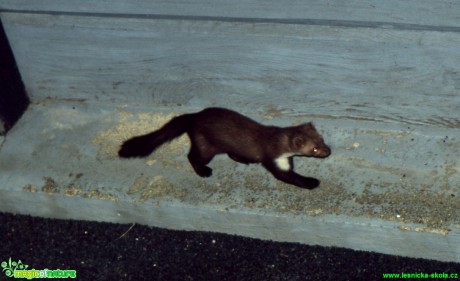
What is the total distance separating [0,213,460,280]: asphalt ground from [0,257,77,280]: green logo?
19 millimetres

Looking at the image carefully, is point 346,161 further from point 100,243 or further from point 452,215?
point 100,243

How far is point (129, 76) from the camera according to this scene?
4.26 metres

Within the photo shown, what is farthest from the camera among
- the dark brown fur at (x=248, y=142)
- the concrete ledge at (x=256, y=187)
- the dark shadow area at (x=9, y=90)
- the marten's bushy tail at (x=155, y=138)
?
the dark shadow area at (x=9, y=90)

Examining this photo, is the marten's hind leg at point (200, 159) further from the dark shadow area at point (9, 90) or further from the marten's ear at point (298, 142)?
the dark shadow area at point (9, 90)

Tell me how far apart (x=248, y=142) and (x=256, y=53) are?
0.55 m

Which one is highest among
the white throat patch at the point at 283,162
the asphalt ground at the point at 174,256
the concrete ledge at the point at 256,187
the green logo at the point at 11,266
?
the white throat patch at the point at 283,162

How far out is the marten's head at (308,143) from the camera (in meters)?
3.64

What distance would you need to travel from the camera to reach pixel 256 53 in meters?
3.90

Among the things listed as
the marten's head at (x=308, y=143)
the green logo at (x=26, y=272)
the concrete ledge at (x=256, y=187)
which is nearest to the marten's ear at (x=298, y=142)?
the marten's head at (x=308, y=143)

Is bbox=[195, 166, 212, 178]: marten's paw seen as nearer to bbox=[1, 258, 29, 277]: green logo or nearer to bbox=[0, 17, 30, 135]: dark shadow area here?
bbox=[1, 258, 29, 277]: green logo

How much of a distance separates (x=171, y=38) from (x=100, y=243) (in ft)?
4.15

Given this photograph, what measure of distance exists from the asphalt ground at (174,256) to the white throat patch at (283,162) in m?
0.42

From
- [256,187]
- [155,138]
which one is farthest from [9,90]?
[256,187]

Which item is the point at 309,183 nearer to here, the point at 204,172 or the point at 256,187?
the point at 256,187
